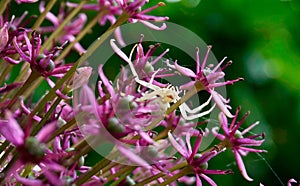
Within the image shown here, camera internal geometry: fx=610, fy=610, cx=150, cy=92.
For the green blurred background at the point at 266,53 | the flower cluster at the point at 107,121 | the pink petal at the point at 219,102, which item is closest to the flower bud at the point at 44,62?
the flower cluster at the point at 107,121

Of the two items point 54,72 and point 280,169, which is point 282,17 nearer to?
point 280,169

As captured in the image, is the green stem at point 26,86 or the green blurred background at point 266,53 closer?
the green stem at point 26,86

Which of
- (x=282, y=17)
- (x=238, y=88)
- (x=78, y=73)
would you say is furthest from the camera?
(x=282, y=17)

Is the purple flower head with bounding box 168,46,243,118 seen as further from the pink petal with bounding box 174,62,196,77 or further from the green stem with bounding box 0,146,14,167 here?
the green stem with bounding box 0,146,14,167

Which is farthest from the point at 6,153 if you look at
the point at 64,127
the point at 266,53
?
the point at 266,53

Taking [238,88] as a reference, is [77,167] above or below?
above

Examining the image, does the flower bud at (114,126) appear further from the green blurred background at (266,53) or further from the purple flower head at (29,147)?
the green blurred background at (266,53)

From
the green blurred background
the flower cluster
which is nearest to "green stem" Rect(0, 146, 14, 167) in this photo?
the flower cluster

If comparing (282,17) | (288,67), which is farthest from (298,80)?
(282,17)
